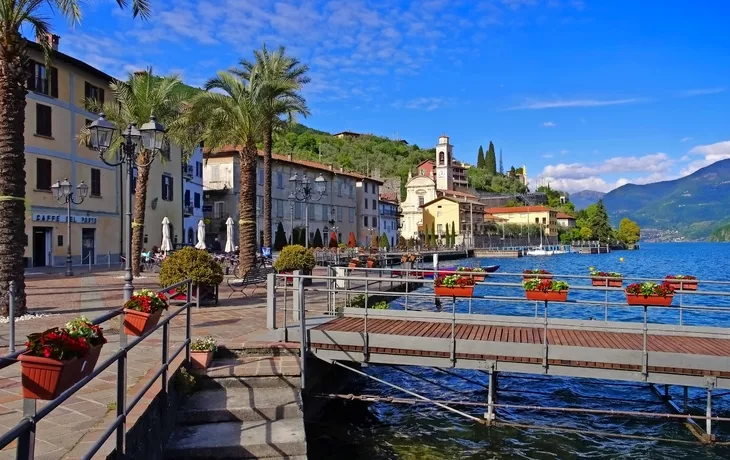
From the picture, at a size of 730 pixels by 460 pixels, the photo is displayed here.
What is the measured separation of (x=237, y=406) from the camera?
25.2ft

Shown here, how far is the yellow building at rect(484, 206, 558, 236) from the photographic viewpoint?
145m

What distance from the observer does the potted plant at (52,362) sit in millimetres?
3793

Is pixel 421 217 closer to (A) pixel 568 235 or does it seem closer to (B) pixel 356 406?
(A) pixel 568 235

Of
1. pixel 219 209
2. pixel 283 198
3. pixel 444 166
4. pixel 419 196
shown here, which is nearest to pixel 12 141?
pixel 219 209

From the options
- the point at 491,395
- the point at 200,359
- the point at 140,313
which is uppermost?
the point at 140,313

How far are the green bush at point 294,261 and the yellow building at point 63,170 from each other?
15.7 meters

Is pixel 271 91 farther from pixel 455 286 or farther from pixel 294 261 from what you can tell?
pixel 455 286

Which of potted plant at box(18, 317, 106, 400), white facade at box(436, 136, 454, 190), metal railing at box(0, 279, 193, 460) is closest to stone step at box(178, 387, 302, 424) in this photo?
metal railing at box(0, 279, 193, 460)

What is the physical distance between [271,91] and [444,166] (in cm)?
12769

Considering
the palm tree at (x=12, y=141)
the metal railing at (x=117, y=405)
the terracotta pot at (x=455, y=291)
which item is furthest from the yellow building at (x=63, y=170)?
the metal railing at (x=117, y=405)

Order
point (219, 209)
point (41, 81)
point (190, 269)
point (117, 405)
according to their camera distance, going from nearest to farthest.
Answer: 1. point (117, 405)
2. point (190, 269)
3. point (41, 81)
4. point (219, 209)

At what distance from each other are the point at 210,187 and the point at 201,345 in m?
54.8

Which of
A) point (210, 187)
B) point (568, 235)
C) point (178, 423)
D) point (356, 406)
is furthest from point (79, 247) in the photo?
point (568, 235)

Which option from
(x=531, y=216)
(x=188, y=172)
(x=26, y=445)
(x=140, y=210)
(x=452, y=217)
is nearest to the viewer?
(x=26, y=445)
